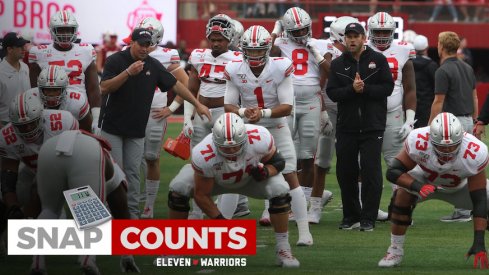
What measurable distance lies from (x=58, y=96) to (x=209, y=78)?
6.38ft

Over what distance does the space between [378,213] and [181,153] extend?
6.44 ft

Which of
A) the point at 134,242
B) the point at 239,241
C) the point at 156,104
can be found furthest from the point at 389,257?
the point at 156,104

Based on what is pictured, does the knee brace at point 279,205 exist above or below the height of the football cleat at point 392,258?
above

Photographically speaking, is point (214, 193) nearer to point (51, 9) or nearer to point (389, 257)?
point (389, 257)

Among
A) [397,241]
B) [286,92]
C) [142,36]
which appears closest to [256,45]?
[286,92]

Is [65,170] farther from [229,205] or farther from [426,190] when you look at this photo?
[426,190]

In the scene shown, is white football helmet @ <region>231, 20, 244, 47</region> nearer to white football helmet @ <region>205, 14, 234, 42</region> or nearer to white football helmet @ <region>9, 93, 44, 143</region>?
white football helmet @ <region>205, 14, 234, 42</region>

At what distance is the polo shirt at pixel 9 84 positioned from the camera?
1213 cm

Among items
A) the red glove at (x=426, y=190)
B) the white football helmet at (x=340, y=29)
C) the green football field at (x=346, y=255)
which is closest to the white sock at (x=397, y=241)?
the green football field at (x=346, y=255)

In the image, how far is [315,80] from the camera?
461 inches

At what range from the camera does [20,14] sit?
27906mm

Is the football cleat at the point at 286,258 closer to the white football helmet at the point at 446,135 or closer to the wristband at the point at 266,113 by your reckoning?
the white football helmet at the point at 446,135

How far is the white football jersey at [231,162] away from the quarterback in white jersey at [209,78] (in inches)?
85.7

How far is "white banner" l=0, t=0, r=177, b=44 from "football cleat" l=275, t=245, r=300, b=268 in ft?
62.6
